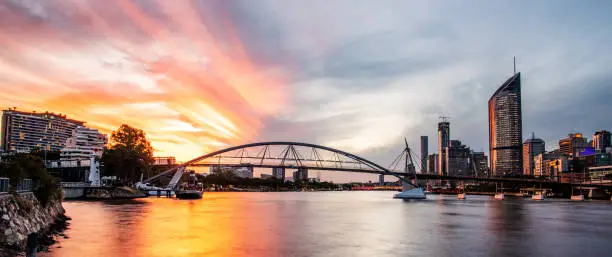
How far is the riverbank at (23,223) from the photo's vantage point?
95.8 feet

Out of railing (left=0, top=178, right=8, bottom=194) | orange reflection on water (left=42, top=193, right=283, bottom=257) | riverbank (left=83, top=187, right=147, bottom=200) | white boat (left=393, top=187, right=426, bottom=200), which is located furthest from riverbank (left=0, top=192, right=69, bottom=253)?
white boat (left=393, top=187, right=426, bottom=200)

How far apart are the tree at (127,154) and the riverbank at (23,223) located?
285 ft

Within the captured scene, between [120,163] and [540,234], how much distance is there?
109698mm

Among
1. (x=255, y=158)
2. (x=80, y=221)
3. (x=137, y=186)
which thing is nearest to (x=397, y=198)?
(x=255, y=158)

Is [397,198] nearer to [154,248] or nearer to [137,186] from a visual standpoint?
[137,186]

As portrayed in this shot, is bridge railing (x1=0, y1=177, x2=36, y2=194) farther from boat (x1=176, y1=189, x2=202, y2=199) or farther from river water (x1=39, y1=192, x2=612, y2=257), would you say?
boat (x1=176, y1=189, x2=202, y2=199)

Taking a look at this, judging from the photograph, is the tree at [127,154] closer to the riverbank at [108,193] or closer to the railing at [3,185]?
the riverbank at [108,193]

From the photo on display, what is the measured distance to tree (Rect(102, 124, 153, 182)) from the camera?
133m

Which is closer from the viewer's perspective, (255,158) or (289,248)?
(289,248)

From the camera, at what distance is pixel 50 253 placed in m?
31.0

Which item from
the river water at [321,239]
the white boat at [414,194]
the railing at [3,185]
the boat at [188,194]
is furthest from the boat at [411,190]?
the railing at [3,185]

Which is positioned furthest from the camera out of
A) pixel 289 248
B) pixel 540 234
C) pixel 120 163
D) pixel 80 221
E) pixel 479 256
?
pixel 120 163

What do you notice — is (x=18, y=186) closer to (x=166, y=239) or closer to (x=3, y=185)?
(x=3, y=185)

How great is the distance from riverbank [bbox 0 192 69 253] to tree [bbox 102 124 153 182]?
86.8 m
